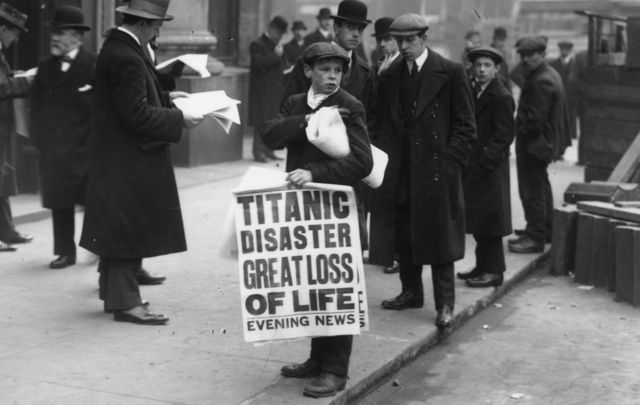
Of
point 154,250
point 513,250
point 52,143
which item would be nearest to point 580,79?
point 513,250

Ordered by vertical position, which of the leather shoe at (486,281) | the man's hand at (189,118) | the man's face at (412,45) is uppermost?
the man's face at (412,45)

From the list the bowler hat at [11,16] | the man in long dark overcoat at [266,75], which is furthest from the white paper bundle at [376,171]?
the man in long dark overcoat at [266,75]

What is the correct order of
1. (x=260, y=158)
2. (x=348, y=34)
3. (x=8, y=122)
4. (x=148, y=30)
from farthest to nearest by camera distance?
(x=260, y=158), (x=8, y=122), (x=348, y=34), (x=148, y=30)

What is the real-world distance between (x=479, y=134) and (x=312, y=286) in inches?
140

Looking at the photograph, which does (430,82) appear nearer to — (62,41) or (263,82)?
(62,41)

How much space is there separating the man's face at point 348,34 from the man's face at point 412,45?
1244 mm

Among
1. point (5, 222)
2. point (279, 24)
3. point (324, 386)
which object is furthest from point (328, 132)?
point (279, 24)

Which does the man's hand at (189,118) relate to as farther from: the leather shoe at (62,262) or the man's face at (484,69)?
the man's face at (484,69)

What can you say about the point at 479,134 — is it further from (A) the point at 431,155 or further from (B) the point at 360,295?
(B) the point at 360,295

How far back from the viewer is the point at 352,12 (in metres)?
8.64

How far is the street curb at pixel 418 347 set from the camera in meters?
6.15

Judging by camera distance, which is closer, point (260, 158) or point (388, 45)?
point (388, 45)

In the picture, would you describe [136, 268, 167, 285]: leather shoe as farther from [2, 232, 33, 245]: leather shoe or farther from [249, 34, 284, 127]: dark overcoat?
[249, 34, 284, 127]: dark overcoat

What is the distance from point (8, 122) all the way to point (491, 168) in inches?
153
